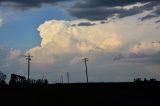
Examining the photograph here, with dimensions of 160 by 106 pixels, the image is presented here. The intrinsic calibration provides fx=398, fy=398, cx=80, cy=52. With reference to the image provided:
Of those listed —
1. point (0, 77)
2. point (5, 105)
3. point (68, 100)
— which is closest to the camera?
point (5, 105)

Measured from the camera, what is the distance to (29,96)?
1858 inches

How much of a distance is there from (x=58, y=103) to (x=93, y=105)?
4069 mm

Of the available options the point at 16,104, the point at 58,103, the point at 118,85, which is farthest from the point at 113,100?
the point at 16,104

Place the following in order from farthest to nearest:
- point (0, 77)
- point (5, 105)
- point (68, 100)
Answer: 1. point (0, 77)
2. point (68, 100)
3. point (5, 105)

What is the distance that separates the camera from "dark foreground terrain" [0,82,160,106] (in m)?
46.5

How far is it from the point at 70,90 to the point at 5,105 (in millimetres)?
9337

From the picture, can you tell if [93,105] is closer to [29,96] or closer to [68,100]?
[68,100]

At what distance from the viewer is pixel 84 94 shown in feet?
166

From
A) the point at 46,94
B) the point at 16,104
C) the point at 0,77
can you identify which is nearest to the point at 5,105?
the point at 16,104

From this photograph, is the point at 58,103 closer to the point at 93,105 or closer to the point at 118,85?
the point at 93,105

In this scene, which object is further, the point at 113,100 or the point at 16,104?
the point at 113,100

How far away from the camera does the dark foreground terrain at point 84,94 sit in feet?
153

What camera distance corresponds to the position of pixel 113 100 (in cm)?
4959

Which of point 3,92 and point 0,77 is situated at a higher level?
point 0,77
